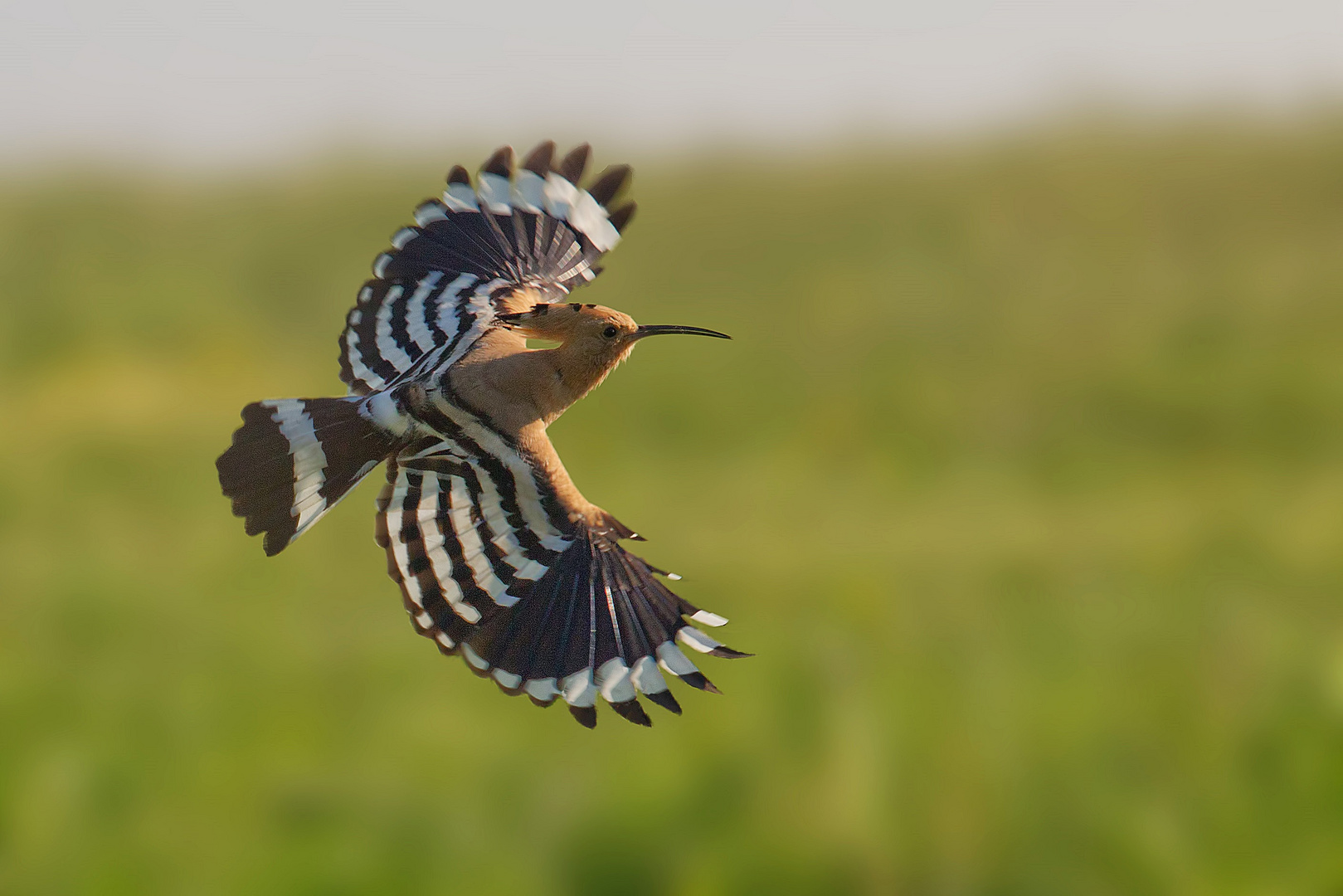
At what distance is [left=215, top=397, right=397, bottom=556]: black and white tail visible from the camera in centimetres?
88

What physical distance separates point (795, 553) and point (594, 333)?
19.5 ft

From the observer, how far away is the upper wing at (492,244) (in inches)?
42.2

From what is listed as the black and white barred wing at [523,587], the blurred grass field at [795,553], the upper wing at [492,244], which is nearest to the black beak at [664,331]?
the black and white barred wing at [523,587]

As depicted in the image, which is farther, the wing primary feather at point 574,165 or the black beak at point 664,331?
the wing primary feather at point 574,165

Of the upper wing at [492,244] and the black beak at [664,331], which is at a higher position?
the upper wing at [492,244]

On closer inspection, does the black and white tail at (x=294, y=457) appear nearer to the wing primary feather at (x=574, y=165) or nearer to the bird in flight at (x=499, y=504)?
the bird in flight at (x=499, y=504)

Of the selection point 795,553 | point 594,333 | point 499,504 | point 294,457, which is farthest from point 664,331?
point 795,553

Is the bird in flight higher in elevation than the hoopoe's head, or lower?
lower

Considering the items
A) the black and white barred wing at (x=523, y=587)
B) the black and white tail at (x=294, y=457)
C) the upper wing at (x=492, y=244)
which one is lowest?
the black and white barred wing at (x=523, y=587)

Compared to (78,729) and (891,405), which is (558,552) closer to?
(78,729)

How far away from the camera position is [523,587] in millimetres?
905

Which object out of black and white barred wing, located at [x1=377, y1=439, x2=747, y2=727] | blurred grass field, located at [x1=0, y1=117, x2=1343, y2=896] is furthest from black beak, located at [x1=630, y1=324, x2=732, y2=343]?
blurred grass field, located at [x1=0, y1=117, x2=1343, y2=896]

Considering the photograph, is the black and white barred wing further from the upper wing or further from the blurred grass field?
the blurred grass field

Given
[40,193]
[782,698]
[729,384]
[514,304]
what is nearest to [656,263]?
[729,384]
